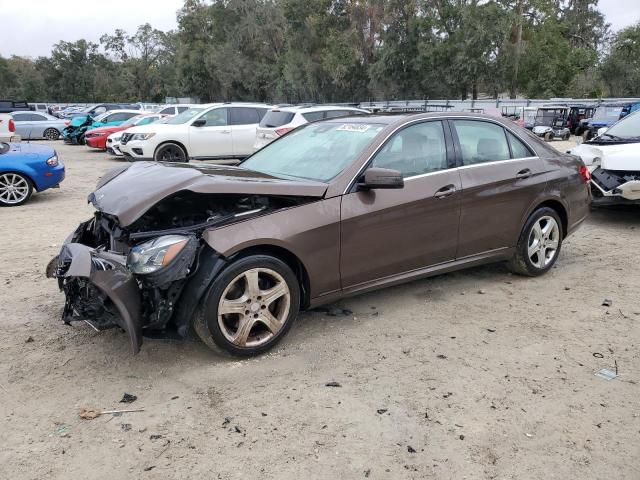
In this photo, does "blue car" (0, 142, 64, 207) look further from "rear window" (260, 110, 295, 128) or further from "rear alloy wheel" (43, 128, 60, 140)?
"rear alloy wheel" (43, 128, 60, 140)

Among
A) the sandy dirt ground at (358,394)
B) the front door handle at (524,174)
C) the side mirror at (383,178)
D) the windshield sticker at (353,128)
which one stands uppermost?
the windshield sticker at (353,128)

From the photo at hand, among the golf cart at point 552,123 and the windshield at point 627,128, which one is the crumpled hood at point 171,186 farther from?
the golf cart at point 552,123

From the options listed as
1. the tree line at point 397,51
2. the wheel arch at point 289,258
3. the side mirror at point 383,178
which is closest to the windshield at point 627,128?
the side mirror at point 383,178

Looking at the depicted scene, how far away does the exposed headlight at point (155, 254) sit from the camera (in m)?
3.28

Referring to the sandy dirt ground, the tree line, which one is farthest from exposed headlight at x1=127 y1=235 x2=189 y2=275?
the tree line

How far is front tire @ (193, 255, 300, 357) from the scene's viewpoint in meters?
3.43

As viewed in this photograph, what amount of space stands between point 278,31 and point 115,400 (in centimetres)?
5579

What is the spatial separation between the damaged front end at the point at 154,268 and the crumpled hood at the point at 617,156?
5.46 m

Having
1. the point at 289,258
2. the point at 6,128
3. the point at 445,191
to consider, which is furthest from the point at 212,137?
the point at 289,258

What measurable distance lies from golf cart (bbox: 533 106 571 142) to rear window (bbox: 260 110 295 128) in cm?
1664

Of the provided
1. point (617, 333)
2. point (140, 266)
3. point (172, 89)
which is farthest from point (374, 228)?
point (172, 89)

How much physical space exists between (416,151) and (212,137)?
10.3 meters

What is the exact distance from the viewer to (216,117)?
1409cm

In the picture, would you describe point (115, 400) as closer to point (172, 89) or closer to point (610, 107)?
point (610, 107)
